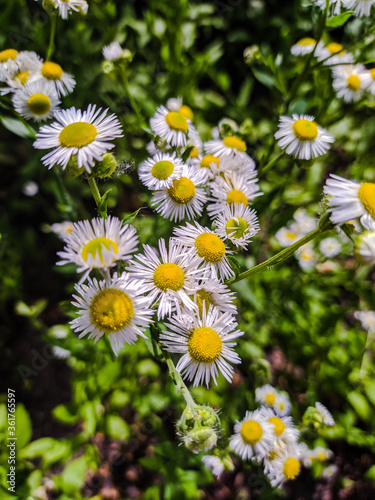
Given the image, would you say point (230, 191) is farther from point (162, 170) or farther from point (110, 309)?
point (110, 309)

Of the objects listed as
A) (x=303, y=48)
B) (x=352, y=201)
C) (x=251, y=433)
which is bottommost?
(x=251, y=433)

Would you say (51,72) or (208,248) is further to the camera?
(51,72)

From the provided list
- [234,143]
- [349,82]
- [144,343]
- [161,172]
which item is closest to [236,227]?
[161,172]

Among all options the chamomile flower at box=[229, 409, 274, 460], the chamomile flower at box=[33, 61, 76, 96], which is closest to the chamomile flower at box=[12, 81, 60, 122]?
the chamomile flower at box=[33, 61, 76, 96]

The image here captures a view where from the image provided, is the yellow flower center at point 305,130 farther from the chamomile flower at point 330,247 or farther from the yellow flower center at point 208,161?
the chamomile flower at point 330,247

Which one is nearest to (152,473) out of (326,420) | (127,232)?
(326,420)

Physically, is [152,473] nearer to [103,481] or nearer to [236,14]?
[103,481]
